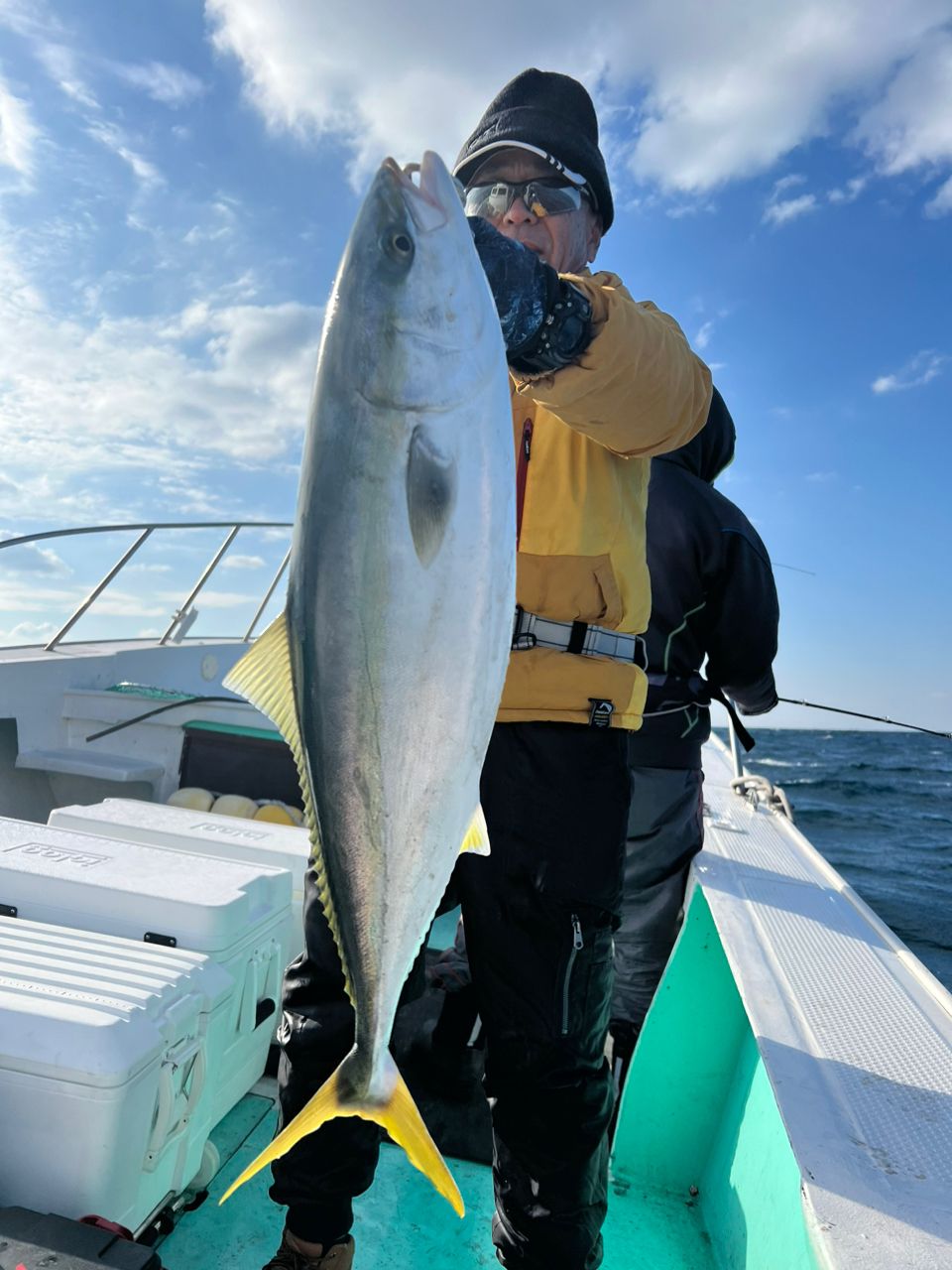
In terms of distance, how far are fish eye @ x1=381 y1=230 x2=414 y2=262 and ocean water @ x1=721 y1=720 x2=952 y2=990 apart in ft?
19.4

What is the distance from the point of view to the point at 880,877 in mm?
12094

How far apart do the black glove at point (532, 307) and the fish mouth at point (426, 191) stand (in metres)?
0.15

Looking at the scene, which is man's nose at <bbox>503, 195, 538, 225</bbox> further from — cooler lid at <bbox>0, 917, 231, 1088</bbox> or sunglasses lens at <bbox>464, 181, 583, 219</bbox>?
cooler lid at <bbox>0, 917, 231, 1088</bbox>

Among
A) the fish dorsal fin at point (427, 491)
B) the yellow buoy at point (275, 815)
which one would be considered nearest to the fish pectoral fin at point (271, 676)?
the fish dorsal fin at point (427, 491)

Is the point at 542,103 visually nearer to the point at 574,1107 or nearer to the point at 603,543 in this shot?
the point at 603,543

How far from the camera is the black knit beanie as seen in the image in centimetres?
198

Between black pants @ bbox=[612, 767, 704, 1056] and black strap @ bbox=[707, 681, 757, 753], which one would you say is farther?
black strap @ bbox=[707, 681, 757, 753]

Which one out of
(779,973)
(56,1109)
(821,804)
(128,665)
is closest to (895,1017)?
(779,973)

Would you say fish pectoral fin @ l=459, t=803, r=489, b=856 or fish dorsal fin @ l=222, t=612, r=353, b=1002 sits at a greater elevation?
fish dorsal fin @ l=222, t=612, r=353, b=1002

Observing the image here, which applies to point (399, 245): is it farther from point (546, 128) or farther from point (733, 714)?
point (733, 714)

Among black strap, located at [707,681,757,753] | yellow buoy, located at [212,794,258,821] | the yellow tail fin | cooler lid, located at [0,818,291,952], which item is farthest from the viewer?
yellow buoy, located at [212,794,258,821]

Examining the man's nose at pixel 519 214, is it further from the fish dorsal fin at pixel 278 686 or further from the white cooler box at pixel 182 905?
the white cooler box at pixel 182 905

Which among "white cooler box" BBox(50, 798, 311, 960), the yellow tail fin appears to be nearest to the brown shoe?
the yellow tail fin

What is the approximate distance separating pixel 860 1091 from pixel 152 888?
5.98 ft
